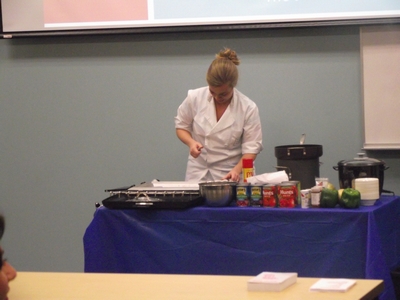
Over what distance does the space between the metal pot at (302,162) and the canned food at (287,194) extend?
0.77ft

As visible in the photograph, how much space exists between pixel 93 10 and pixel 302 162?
77.2 inches

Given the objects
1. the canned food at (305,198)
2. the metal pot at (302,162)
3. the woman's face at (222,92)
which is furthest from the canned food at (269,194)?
the woman's face at (222,92)

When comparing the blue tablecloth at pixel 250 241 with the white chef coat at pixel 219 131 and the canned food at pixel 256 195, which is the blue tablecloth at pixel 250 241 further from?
the white chef coat at pixel 219 131

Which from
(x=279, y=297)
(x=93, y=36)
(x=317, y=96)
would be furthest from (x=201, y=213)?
(x=93, y=36)

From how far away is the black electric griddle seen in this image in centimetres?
267

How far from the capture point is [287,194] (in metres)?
2.57

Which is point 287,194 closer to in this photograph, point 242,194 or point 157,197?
point 242,194

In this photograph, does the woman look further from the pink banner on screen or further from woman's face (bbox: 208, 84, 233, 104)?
the pink banner on screen

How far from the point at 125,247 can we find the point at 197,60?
1666 mm

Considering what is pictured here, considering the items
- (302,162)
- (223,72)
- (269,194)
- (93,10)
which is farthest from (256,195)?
(93,10)

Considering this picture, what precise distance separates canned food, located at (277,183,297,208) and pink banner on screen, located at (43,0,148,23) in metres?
1.86

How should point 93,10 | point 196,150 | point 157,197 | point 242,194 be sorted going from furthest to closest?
1. point 93,10
2. point 196,150
3. point 157,197
4. point 242,194

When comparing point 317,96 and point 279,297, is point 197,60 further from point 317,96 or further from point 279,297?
point 279,297

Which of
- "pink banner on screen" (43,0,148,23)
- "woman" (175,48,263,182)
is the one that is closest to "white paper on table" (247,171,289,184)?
"woman" (175,48,263,182)
